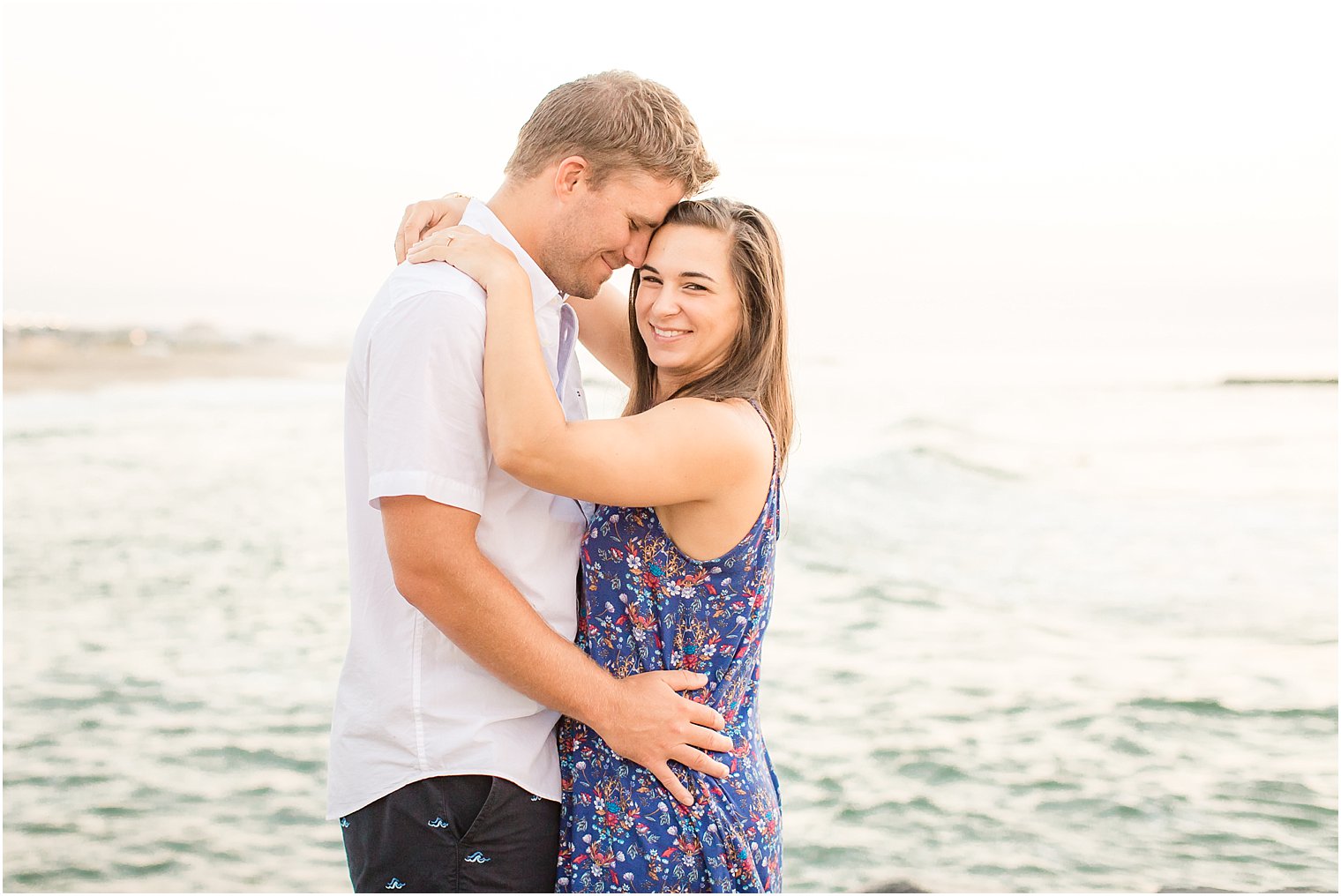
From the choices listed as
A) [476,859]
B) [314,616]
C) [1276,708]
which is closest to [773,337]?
[476,859]

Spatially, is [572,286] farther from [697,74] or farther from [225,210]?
[225,210]

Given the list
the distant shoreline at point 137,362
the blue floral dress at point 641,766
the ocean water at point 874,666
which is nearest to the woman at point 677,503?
the blue floral dress at point 641,766

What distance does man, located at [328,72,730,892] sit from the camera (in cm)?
204

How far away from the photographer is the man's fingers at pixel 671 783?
2.26 metres

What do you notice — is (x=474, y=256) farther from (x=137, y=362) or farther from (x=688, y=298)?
(x=137, y=362)

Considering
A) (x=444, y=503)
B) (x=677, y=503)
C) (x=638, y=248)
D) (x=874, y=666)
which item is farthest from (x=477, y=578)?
(x=874, y=666)

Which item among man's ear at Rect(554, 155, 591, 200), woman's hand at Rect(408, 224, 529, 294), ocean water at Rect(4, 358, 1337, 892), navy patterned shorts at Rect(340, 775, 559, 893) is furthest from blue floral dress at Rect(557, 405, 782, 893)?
ocean water at Rect(4, 358, 1337, 892)

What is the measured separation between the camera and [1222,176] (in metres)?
26.0

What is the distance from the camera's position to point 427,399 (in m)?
2.02

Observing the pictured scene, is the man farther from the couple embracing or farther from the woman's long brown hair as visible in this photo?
the woman's long brown hair

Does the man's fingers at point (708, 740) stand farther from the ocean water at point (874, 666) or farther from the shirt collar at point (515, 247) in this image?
the ocean water at point (874, 666)

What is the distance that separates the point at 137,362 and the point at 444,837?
24078 mm

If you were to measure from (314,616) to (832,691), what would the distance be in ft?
14.1

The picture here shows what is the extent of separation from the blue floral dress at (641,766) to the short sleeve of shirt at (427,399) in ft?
Answer: 1.24
